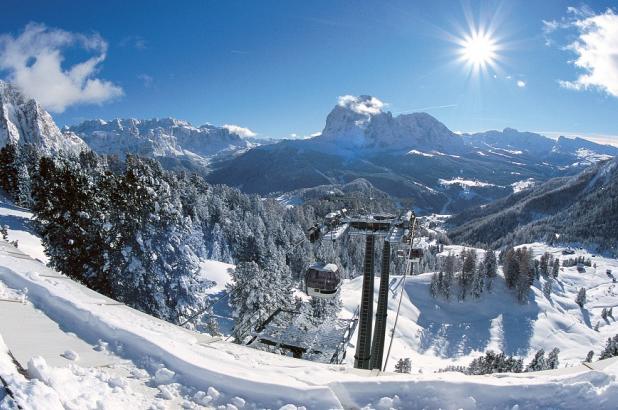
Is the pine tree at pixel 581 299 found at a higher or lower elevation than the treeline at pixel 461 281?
lower

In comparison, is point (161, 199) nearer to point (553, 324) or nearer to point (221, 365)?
point (221, 365)

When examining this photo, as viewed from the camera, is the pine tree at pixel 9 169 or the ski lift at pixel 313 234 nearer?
the ski lift at pixel 313 234

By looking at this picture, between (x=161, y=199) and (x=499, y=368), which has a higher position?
(x=161, y=199)

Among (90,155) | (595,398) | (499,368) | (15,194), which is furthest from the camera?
(90,155)

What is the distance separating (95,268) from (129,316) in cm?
1940

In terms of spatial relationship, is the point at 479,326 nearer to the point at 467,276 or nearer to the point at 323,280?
the point at 467,276

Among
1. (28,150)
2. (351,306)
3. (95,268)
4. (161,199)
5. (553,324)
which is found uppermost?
(28,150)

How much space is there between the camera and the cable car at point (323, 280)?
2081cm

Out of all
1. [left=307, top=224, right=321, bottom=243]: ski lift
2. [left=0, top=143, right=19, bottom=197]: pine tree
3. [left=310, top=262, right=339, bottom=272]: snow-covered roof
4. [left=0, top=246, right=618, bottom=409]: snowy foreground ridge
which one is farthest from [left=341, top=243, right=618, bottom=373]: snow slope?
[left=0, top=143, right=19, bottom=197]: pine tree

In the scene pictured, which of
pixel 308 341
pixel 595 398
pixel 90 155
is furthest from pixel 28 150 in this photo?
pixel 595 398

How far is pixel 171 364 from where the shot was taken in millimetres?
6355

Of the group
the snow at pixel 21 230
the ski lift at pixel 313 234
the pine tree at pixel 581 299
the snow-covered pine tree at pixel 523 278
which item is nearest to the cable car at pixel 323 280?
the ski lift at pixel 313 234

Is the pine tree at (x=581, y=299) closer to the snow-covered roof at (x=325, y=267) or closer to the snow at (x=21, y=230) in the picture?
the snow-covered roof at (x=325, y=267)

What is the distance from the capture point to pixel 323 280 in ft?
68.3
